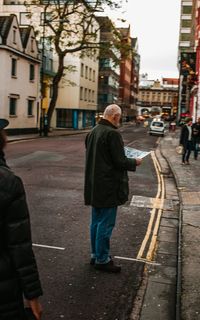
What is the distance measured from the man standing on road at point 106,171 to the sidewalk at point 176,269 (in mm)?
679

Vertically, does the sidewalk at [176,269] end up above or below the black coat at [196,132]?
below

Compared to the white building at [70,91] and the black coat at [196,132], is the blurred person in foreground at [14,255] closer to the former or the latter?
the black coat at [196,132]

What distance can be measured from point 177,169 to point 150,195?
5684 millimetres

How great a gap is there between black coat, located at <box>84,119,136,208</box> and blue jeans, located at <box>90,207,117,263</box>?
143 mm

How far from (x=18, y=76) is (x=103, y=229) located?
32.6 meters

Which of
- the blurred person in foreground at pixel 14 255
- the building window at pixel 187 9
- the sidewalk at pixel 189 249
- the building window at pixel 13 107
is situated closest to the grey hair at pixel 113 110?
the sidewalk at pixel 189 249

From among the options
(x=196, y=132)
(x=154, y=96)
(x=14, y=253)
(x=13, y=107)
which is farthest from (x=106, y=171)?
(x=154, y=96)

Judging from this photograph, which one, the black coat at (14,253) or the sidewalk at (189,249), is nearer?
the black coat at (14,253)

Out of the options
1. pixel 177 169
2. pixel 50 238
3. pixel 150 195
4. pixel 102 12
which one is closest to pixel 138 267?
pixel 50 238

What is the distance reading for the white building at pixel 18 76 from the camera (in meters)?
33.6

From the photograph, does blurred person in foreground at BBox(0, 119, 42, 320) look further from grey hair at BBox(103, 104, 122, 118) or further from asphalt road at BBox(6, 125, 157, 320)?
grey hair at BBox(103, 104, 122, 118)

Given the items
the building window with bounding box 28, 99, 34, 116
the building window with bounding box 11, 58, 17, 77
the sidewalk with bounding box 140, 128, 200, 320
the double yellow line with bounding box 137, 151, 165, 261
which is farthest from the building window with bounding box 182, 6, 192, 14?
the sidewalk with bounding box 140, 128, 200, 320

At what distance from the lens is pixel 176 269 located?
5.71 metres

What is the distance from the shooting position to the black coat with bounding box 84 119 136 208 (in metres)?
5.20
